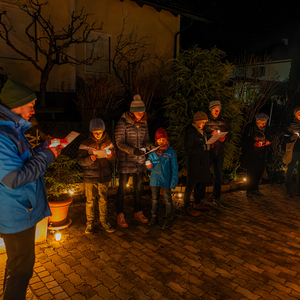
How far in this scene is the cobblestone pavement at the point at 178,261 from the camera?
10.2 ft

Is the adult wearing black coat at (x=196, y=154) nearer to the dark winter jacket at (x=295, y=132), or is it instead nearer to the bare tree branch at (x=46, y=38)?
the dark winter jacket at (x=295, y=132)

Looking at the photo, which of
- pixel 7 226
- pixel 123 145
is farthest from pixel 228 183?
pixel 7 226

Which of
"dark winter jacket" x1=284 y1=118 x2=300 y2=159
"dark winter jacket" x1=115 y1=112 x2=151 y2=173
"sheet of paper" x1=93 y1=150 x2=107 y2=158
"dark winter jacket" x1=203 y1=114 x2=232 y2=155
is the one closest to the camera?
"sheet of paper" x1=93 y1=150 x2=107 y2=158

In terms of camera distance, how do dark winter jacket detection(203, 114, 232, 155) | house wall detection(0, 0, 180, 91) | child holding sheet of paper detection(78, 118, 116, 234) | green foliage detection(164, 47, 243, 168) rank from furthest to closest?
house wall detection(0, 0, 180, 91) < green foliage detection(164, 47, 243, 168) < dark winter jacket detection(203, 114, 232, 155) < child holding sheet of paper detection(78, 118, 116, 234)

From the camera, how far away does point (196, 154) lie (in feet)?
17.4

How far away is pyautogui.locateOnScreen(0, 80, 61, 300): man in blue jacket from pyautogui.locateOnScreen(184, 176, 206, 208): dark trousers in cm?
349

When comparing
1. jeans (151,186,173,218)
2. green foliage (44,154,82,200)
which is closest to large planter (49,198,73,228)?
green foliage (44,154,82,200)

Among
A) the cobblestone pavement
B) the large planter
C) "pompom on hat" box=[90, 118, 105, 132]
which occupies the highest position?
"pompom on hat" box=[90, 118, 105, 132]

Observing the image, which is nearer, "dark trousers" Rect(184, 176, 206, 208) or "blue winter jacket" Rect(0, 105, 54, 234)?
"blue winter jacket" Rect(0, 105, 54, 234)

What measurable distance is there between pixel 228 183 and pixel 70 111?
5.97 meters

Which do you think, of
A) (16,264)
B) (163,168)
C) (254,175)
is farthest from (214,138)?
(16,264)

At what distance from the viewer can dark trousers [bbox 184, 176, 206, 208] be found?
5.40 metres

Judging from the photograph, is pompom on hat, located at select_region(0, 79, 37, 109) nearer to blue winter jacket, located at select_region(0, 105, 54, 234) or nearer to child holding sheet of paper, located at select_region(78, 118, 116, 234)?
blue winter jacket, located at select_region(0, 105, 54, 234)

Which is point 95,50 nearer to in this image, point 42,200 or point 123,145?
point 123,145
